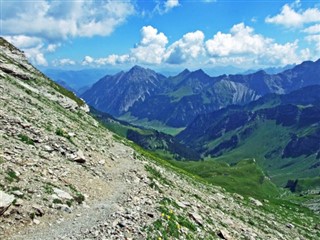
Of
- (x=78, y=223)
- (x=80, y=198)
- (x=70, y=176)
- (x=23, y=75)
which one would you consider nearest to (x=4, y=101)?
(x=70, y=176)

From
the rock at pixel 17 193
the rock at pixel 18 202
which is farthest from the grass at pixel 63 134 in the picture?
the rock at pixel 18 202

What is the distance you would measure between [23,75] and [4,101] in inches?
1488

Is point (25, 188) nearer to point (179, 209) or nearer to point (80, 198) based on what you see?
point (80, 198)

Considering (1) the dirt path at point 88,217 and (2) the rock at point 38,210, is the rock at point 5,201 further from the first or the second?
(1) the dirt path at point 88,217

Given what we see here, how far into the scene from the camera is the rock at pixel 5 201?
2480 centimetres

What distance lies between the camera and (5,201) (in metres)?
25.3

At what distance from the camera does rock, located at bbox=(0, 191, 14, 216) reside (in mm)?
24797

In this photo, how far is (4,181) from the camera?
92.0 feet

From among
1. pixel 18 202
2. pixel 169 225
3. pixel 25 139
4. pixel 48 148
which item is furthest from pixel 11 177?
pixel 169 225

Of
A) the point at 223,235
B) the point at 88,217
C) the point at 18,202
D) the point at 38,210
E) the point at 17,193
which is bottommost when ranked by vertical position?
the point at 38,210

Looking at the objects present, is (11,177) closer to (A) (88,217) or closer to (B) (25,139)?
(A) (88,217)

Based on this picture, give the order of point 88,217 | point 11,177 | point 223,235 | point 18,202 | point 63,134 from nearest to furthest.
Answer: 1. point 18,202
2. point 88,217
3. point 11,177
4. point 223,235
5. point 63,134

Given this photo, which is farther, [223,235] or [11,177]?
[223,235]

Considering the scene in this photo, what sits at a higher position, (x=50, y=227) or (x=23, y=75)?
(x=23, y=75)
